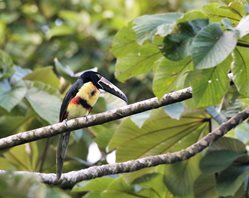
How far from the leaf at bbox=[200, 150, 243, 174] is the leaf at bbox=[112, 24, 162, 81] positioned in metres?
0.54

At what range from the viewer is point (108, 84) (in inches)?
119

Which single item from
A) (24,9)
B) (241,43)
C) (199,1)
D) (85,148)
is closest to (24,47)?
(24,9)

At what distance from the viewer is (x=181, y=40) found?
241cm

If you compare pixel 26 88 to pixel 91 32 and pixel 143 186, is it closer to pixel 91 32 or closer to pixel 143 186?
pixel 143 186

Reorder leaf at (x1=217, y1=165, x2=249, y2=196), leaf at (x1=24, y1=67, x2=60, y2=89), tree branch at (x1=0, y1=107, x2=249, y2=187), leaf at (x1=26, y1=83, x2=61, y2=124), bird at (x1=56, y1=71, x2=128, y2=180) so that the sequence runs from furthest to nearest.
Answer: leaf at (x1=24, y1=67, x2=60, y2=89) → leaf at (x1=26, y1=83, x2=61, y2=124) → bird at (x1=56, y1=71, x2=128, y2=180) → leaf at (x1=217, y1=165, x2=249, y2=196) → tree branch at (x1=0, y1=107, x2=249, y2=187)

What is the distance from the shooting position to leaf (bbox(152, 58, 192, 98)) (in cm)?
259

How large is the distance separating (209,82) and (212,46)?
28cm

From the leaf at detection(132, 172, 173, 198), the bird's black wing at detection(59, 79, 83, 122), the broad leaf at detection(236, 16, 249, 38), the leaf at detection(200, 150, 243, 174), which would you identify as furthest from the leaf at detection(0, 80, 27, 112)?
the broad leaf at detection(236, 16, 249, 38)

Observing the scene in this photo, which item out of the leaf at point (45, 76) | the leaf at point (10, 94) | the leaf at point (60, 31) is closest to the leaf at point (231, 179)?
the leaf at point (10, 94)

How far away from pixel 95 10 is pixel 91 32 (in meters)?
0.47

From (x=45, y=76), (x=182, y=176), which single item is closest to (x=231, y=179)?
(x=182, y=176)

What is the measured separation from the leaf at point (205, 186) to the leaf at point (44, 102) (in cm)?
77

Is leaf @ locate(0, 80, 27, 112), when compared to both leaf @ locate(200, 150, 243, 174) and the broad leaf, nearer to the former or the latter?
leaf @ locate(200, 150, 243, 174)

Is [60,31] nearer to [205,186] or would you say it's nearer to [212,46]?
[205,186]
